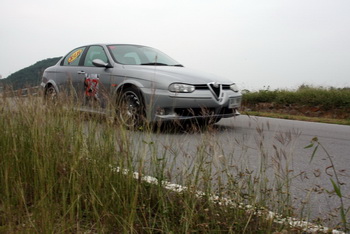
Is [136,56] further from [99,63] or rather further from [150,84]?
[150,84]

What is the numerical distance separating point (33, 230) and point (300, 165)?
354cm

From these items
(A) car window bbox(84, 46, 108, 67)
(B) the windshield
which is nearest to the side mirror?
(B) the windshield

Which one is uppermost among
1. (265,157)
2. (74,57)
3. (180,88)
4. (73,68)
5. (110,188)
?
(74,57)

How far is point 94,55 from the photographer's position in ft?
27.5

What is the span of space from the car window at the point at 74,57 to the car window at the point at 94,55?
0.34 meters

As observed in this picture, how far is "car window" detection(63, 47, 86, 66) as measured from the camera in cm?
888

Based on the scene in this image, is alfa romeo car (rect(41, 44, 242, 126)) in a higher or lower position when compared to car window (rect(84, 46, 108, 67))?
lower

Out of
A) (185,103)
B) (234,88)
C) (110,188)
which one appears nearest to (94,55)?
(185,103)

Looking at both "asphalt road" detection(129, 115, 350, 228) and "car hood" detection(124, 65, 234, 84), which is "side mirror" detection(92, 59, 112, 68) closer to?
"car hood" detection(124, 65, 234, 84)

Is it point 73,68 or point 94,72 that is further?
point 73,68

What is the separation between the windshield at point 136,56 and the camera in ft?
25.5

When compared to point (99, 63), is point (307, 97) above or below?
below

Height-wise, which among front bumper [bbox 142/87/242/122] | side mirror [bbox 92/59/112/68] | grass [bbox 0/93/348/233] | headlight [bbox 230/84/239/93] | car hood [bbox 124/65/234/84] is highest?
side mirror [bbox 92/59/112/68]

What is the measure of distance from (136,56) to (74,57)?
185cm
